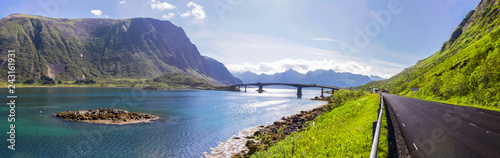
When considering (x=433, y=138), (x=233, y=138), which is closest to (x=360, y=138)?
(x=433, y=138)

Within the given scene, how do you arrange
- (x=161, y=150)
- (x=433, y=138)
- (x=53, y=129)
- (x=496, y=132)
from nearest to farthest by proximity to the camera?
(x=433, y=138)
(x=496, y=132)
(x=161, y=150)
(x=53, y=129)

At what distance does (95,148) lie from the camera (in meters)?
30.6

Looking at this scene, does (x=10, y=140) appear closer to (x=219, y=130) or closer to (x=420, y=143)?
(x=219, y=130)

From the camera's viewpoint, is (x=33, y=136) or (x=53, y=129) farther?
(x=53, y=129)

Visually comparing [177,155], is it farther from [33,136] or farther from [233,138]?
[33,136]

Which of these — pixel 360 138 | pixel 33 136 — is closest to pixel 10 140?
pixel 33 136

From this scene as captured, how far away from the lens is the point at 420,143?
14.7 m

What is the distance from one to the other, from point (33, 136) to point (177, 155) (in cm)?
2596

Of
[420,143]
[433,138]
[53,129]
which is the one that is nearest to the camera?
[420,143]

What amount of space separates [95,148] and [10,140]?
1435 centimetres

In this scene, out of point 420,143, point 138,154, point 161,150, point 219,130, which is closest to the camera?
point 420,143

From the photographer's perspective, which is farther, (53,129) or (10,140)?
(53,129)

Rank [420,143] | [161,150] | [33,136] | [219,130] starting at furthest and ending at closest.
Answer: [219,130]
[33,136]
[161,150]
[420,143]

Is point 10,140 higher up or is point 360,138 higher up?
point 360,138
